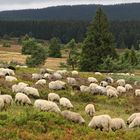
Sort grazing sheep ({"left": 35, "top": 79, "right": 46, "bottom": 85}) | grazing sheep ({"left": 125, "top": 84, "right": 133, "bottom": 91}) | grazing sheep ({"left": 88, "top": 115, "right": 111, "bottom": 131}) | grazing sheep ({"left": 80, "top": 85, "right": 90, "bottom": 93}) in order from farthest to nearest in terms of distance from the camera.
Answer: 1. grazing sheep ({"left": 125, "top": 84, "right": 133, "bottom": 91})
2. grazing sheep ({"left": 35, "top": 79, "right": 46, "bottom": 85})
3. grazing sheep ({"left": 80, "top": 85, "right": 90, "bottom": 93})
4. grazing sheep ({"left": 88, "top": 115, "right": 111, "bottom": 131})

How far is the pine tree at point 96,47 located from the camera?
2461 inches

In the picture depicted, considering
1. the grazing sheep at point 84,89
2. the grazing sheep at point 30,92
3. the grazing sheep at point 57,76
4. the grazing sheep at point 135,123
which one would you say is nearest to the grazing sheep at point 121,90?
the grazing sheep at point 84,89

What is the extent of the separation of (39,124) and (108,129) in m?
3.26

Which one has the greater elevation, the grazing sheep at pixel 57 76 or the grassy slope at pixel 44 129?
the grassy slope at pixel 44 129

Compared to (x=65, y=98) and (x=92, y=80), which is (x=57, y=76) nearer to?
(x=92, y=80)

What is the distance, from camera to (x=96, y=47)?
6316 centimetres

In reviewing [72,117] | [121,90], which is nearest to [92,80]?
[121,90]

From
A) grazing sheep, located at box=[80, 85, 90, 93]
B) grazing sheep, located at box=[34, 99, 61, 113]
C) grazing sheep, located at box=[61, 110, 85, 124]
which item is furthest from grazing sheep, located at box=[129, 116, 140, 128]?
grazing sheep, located at box=[80, 85, 90, 93]

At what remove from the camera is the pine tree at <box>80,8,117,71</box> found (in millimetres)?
62500

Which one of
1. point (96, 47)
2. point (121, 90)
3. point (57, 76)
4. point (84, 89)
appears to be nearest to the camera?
point (84, 89)

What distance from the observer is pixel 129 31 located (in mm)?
189500

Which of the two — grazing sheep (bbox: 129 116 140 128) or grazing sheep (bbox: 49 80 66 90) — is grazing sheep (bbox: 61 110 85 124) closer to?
grazing sheep (bbox: 129 116 140 128)

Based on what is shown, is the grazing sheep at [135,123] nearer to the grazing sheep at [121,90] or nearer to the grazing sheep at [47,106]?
the grazing sheep at [47,106]

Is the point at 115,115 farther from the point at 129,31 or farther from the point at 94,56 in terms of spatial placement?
the point at 129,31
